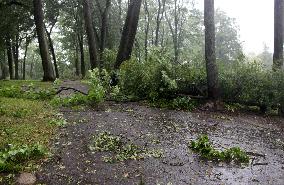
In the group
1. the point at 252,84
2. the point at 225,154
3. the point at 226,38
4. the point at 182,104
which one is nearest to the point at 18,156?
the point at 225,154

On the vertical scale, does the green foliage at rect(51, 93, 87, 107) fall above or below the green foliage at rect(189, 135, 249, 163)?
above

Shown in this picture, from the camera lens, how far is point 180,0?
43.2m

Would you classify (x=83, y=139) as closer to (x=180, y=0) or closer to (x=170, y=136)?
(x=170, y=136)

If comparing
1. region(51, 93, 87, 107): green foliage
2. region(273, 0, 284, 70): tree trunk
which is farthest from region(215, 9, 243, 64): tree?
region(51, 93, 87, 107): green foliage

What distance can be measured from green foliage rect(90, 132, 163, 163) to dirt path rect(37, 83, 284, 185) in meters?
0.15

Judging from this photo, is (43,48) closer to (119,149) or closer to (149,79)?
(149,79)

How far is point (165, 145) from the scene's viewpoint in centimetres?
727

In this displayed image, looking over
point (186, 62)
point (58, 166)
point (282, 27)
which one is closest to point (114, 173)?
point (58, 166)

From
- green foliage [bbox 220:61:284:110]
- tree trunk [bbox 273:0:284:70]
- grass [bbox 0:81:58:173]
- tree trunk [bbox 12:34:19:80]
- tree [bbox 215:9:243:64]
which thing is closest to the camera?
grass [bbox 0:81:58:173]

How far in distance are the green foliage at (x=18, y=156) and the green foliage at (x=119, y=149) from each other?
3.17 ft

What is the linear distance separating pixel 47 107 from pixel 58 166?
17.8 ft

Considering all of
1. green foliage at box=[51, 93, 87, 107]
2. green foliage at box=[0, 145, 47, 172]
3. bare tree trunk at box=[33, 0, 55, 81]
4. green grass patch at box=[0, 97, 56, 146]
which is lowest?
green foliage at box=[0, 145, 47, 172]

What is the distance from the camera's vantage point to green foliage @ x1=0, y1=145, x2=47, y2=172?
5.53 meters

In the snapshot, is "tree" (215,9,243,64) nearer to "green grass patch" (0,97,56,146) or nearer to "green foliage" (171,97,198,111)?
"green foliage" (171,97,198,111)
